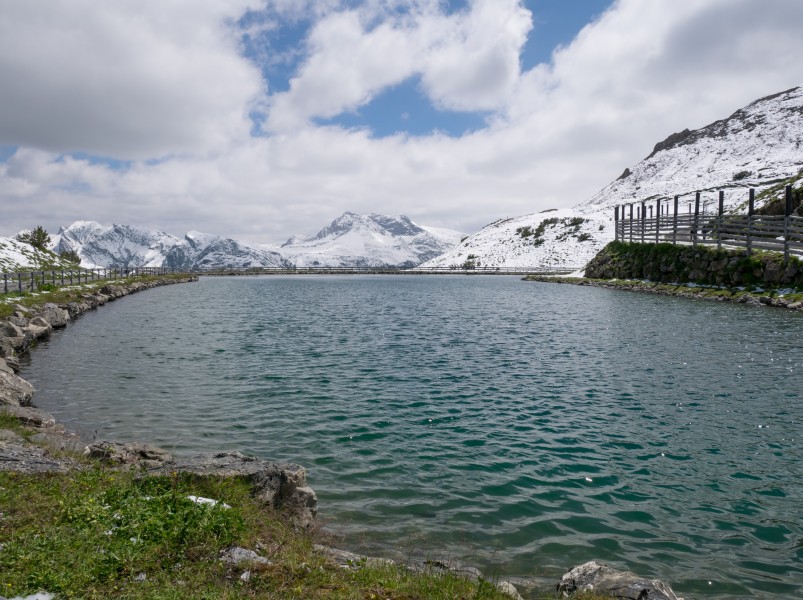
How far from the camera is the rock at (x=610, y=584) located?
7.34 m

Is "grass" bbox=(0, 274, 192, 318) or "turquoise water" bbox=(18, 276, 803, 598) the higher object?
"grass" bbox=(0, 274, 192, 318)

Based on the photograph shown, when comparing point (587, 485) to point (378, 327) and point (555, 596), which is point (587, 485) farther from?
point (378, 327)

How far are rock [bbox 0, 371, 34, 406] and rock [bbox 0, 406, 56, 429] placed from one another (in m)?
1.10

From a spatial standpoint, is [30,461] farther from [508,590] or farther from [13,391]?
[13,391]

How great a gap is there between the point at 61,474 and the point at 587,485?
1133 cm

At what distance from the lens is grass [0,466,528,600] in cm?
629

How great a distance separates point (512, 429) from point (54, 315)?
125ft

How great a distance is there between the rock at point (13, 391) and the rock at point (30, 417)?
1.10 m

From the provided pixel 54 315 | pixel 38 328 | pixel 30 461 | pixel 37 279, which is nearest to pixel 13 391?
pixel 30 461

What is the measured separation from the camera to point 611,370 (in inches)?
982

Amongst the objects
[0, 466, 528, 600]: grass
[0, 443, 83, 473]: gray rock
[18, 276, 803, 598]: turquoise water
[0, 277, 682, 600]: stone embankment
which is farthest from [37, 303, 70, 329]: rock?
[0, 466, 528, 600]: grass

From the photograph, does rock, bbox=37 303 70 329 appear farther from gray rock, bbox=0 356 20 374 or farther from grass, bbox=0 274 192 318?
gray rock, bbox=0 356 20 374

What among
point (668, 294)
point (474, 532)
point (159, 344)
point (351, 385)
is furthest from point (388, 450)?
point (668, 294)

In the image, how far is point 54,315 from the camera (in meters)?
39.7
